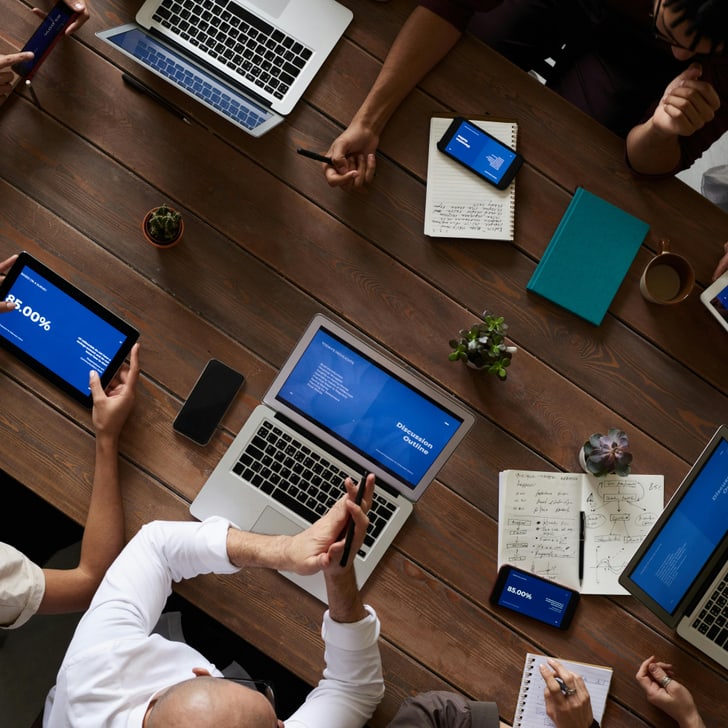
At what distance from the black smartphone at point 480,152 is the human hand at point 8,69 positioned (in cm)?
91

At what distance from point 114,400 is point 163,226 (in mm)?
383

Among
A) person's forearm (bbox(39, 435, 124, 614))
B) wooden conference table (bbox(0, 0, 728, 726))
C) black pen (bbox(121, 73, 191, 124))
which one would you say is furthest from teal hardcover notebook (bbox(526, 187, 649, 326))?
person's forearm (bbox(39, 435, 124, 614))

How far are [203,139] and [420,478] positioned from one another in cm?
89

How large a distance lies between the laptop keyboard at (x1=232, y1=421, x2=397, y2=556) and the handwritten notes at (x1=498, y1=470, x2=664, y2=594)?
29 cm

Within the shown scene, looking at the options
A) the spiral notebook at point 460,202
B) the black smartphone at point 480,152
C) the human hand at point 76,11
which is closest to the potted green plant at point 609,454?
the spiral notebook at point 460,202

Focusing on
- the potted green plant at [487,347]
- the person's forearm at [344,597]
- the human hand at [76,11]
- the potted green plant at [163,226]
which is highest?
the human hand at [76,11]

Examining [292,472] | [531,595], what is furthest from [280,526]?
[531,595]

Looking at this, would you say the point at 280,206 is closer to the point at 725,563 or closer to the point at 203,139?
the point at 203,139

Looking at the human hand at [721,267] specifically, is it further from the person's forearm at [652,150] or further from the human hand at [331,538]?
the human hand at [331,538]

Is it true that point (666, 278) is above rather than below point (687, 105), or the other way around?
below

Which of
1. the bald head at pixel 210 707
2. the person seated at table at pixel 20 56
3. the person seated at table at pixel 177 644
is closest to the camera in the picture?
the bald head at pixel 210 707

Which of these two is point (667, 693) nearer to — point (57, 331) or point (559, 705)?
point (559, 705)

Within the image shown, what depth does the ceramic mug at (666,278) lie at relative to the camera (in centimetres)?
159

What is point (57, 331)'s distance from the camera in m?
1.49
